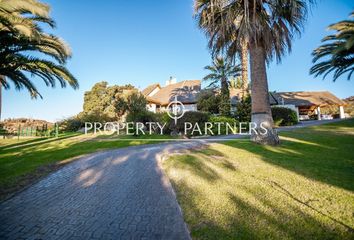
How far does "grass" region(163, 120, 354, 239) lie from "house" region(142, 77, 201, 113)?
22413 mm

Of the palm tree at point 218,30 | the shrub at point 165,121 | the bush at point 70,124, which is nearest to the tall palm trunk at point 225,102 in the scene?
the shrub at point 165,121

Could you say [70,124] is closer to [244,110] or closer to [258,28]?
[244,110]

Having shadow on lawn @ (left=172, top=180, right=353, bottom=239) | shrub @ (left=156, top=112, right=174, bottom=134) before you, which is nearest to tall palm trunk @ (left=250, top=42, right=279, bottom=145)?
shadow on lawn @ (left=172, top=180, right=353, bottom=239)

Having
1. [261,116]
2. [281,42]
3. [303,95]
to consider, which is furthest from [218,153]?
[303,95]

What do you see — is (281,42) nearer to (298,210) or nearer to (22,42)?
(298,210)

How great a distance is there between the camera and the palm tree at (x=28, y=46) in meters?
9.45

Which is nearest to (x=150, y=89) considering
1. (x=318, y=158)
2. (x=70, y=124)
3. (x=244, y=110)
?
(x=70, y=124)

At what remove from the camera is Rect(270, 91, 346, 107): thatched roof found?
125ft

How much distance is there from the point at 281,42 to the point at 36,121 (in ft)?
114

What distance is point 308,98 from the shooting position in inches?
1577

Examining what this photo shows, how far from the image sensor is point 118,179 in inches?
270

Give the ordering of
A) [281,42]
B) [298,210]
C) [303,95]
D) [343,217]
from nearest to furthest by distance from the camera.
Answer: [343,217]
[298,210]
[281,42]
[303,95]

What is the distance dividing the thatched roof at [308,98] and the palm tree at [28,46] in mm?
32926

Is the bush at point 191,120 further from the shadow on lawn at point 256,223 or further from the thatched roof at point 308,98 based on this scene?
the thatched roof at point 308,98
